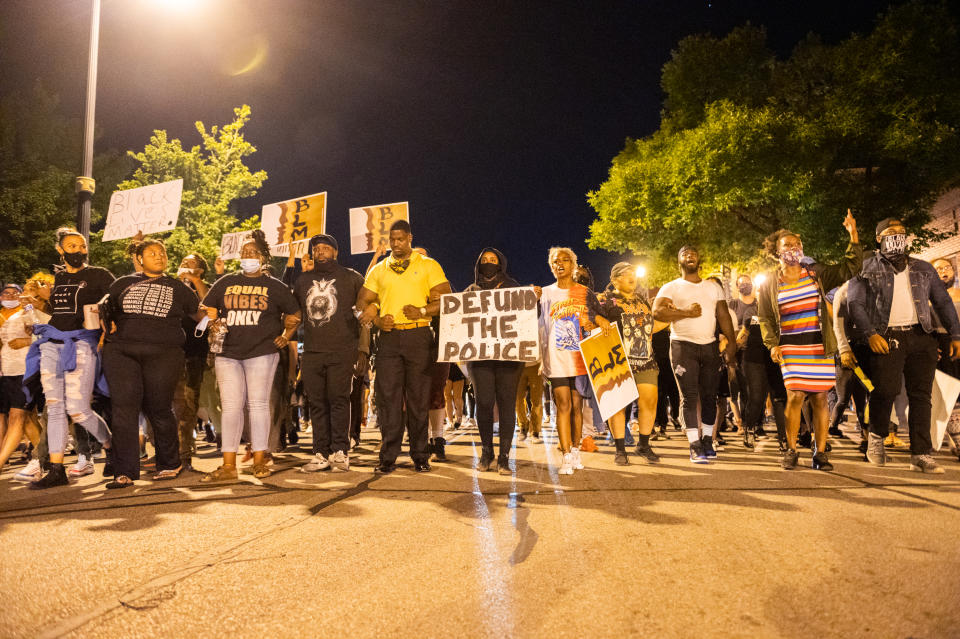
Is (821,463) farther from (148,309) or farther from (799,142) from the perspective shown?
(799,142)

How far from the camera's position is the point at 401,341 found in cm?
600

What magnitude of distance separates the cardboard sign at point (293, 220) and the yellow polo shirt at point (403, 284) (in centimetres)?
556

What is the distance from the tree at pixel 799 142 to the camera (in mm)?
17766

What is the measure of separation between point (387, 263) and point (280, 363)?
6.06 ft

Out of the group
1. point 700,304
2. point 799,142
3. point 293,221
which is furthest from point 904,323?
point 799,142

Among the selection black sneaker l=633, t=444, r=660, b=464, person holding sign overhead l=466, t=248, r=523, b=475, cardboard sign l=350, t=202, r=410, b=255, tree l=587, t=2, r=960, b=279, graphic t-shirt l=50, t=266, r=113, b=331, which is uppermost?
tree l=587, t=2, r=960, b=279

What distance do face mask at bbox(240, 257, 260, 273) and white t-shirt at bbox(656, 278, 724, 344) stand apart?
4264 mm

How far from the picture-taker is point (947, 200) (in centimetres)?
2431

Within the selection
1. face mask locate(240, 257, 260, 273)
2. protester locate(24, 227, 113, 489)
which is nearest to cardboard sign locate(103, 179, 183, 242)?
protester locate(24, 227, 113, 489)

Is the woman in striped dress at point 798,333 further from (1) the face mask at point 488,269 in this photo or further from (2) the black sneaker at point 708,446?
(1) the face mask at point 488,269

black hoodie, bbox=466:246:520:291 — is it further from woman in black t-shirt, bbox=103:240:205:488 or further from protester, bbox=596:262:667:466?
woman in black t-shirt, bbox=103:240:205:488

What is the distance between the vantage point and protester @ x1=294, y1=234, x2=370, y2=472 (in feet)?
19.7

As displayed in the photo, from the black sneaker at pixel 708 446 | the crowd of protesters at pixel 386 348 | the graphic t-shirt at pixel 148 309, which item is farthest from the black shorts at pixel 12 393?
the black sneaker at pixel 708 446

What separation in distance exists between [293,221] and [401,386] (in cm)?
668
